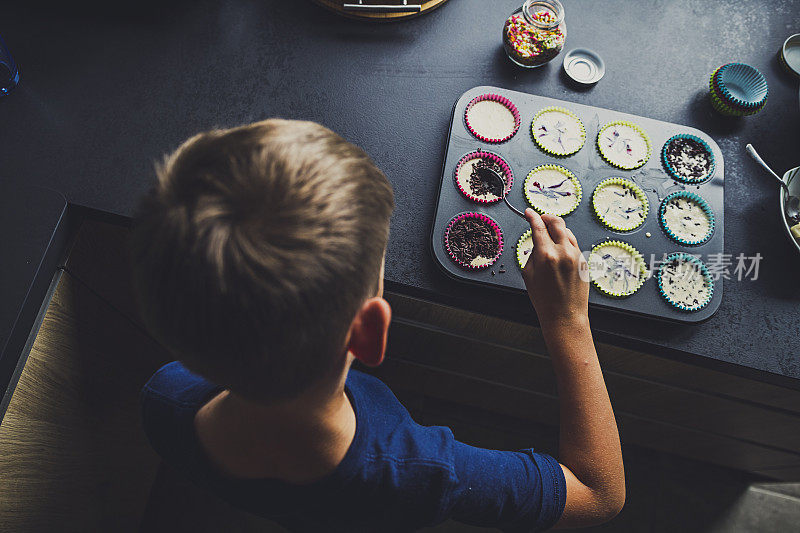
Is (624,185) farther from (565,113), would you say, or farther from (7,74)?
(7,74)

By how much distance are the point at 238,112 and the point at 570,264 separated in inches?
24.4

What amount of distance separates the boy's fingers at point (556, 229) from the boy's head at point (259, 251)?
0.38 m

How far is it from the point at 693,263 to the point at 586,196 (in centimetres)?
20

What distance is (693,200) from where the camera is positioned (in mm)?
910

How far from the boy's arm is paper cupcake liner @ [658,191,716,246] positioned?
0.19 m

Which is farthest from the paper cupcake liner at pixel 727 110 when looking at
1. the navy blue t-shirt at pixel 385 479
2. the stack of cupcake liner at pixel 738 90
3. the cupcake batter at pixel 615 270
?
the navy blue t-shirt at pixel 385 479

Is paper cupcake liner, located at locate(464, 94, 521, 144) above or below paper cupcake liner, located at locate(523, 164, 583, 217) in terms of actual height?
above

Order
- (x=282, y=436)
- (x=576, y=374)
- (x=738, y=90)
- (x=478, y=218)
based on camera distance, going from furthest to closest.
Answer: (x=738, y=90), (x=478, y=218), (x=576, y=374), (x=282, y=436)

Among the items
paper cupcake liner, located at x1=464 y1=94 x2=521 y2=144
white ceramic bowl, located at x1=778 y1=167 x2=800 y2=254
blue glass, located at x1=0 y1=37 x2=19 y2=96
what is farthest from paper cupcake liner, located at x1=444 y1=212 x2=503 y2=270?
blue glass, located at x1=0 y1=37 x2=19 y2=96

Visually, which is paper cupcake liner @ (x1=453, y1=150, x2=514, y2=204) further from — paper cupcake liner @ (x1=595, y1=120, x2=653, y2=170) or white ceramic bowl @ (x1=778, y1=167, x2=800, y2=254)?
white ceramic bowl @ (x1=778, y1=167, x2=800, y2=254)

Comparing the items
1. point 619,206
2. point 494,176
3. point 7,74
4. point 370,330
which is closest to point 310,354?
point 370,330

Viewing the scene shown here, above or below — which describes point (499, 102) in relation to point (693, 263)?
above

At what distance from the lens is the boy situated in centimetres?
44

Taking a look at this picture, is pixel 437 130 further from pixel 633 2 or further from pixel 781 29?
pixel 781 29
